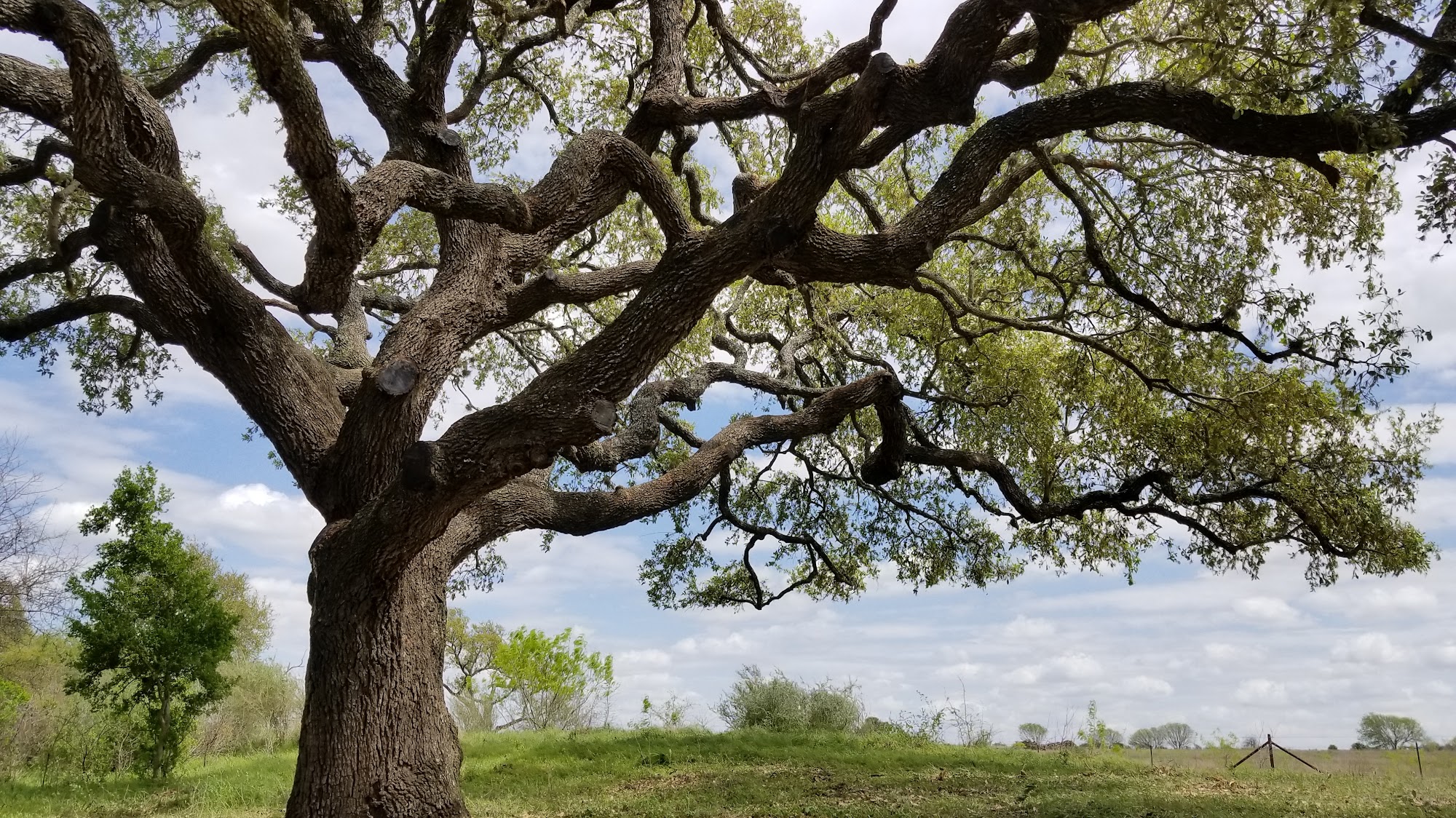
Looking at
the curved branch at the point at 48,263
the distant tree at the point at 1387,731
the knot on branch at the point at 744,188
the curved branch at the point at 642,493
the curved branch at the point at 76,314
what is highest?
the curved branch at the point at 48,263

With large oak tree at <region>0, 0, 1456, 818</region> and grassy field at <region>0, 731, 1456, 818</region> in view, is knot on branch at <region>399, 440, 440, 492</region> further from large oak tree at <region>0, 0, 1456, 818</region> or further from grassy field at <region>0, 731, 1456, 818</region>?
grassy field at <region>0, 731, 1456, 818</region>

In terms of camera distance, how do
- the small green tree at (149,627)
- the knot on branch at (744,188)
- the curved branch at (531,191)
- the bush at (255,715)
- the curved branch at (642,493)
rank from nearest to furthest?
the curved branch at (531,191)
the knot on branch at (744,188)
the curved branch at (642,493)
the small green tree at (149,627)
the bush at (255,715)

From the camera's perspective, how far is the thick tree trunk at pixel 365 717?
18.0 feet

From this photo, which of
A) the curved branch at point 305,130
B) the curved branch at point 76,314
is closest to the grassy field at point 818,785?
the curved branch at point 76,314

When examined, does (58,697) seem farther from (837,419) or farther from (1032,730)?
(1032,730)

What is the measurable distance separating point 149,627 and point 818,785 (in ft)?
27.3

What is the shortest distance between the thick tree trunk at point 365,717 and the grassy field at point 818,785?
2508 mm

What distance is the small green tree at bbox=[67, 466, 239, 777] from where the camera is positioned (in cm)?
1098

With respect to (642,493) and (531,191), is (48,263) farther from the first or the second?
(642,493)

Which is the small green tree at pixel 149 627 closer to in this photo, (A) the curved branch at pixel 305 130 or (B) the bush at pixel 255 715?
(B) the bush at pixel 255 715

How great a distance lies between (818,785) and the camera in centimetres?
930

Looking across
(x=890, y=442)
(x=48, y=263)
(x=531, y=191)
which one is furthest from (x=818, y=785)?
(x=48, y=263)

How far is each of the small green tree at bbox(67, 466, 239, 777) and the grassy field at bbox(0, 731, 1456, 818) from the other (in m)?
0.80

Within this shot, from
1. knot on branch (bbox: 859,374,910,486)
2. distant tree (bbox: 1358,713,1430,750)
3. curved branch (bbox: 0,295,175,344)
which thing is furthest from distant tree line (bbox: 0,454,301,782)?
distant tree (bbox: 1358,713,1430,750)
